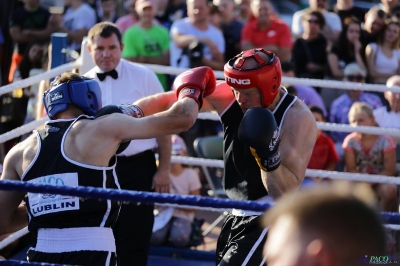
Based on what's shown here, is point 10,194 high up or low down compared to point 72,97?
down

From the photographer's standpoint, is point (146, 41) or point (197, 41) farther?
point (146, 41)

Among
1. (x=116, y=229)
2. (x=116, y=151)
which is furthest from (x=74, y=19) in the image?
(x=116, y=151)

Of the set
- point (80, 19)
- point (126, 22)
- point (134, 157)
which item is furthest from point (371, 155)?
point (80, 19)

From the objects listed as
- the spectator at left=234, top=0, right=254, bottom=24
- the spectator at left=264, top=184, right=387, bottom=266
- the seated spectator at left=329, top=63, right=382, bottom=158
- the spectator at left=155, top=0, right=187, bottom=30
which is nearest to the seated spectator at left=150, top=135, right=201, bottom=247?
the seated spectator at left=329, top=63, right=382, bottom=158

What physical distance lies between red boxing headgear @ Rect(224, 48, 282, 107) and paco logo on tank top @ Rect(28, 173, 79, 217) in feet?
2.98

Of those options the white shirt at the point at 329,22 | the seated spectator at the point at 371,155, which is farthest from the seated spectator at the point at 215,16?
the seated spectator at the point at 371,155

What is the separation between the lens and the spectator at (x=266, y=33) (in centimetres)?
775

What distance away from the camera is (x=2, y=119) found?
22.6 ft

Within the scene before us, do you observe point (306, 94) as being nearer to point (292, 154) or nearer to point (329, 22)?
point (329, 22)

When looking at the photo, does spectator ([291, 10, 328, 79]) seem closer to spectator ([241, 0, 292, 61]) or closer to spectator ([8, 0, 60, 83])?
spectator ([241, 0, 292, 61])

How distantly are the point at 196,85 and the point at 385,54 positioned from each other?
4.45 m

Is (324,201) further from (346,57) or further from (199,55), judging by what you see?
(346,57)

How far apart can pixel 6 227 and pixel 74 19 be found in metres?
5.23

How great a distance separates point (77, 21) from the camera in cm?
845
